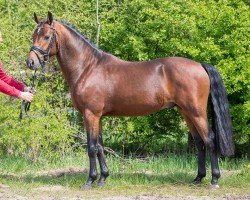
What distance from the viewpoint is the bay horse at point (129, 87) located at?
7.88 meters

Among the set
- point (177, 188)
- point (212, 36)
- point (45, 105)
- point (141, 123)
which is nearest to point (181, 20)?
point (212, 36)

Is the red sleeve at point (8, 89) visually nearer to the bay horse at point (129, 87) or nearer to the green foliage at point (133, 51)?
the bay horse at point (129, 87)

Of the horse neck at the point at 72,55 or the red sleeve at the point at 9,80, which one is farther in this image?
the horse neck at the point at 72,55

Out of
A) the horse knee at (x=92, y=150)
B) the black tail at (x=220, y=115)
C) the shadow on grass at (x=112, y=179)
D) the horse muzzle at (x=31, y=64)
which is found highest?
the horse muzzle at (x=31, y=64)

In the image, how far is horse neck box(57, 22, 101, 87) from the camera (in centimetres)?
809

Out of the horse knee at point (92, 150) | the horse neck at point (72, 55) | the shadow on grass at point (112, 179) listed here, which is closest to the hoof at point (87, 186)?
the shadow on grass at point (112, 179)

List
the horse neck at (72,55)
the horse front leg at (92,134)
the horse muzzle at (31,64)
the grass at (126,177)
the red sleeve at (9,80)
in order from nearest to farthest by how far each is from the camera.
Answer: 1. the red sleeve at (9,80)
2. the grass at (126,177)
3. the horse muzzle at (31,64)
4. the horse front leg at (92,134)
5. the horse neck at (72,55)

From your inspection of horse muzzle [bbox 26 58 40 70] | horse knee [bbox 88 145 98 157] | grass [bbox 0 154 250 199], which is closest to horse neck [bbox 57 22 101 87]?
horse muzzle [bbox 26 58 40 70]

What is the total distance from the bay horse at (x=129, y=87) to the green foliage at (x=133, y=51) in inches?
71.9

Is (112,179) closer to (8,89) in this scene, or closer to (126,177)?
(126,177)

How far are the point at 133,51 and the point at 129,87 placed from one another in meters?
2.65

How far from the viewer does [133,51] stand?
10.6 m

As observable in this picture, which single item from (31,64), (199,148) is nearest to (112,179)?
(199,148)

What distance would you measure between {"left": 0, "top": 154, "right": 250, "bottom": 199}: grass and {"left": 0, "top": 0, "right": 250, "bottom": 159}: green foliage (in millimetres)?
490
